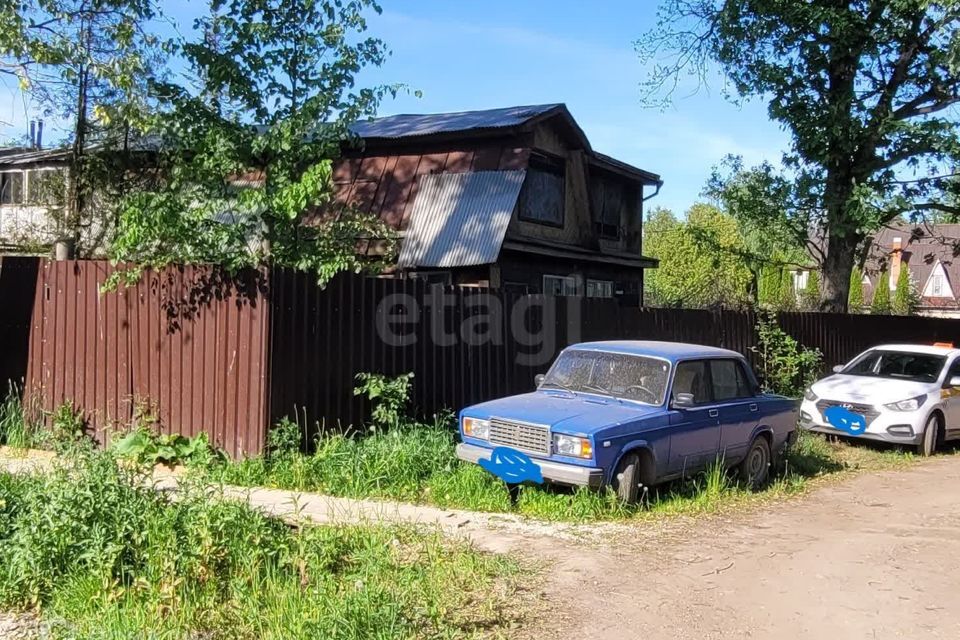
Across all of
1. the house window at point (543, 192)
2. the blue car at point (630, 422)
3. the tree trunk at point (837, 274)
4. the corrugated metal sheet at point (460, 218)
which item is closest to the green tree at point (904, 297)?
the tree trunk at point (837, 274)

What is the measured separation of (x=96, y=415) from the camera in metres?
10.5

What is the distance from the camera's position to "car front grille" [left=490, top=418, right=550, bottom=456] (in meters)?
7.79

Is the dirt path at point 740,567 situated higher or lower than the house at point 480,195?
lower

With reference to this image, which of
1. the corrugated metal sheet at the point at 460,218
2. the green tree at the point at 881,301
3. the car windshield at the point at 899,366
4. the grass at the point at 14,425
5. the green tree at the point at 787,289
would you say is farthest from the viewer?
the green tree at the point at 787,289

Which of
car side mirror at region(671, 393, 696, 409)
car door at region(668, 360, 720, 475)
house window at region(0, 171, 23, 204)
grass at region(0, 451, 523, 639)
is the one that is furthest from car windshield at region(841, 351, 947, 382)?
house window at region(0, 171, 23, 204)

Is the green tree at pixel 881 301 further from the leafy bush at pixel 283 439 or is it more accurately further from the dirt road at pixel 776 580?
the leafy bush at pixel 283 439

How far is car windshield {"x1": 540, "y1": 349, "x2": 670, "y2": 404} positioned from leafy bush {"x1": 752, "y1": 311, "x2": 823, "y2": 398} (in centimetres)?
833

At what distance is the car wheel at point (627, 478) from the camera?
25.8 feet

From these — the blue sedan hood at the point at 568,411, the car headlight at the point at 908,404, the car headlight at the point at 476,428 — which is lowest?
the car headlight at the point at 908,404

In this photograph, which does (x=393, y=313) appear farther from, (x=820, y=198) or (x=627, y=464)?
(x=820, y=198)

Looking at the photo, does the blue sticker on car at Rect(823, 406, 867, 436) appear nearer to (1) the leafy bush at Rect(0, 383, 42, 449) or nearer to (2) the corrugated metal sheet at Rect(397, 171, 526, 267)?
(2) the corrugated metal sheet at Rect(397, 171, 526, 267)

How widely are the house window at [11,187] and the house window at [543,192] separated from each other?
45.9 feet

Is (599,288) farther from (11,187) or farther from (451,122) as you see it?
(11,187)

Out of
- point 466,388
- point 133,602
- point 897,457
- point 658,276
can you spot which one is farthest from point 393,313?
point 658,276
